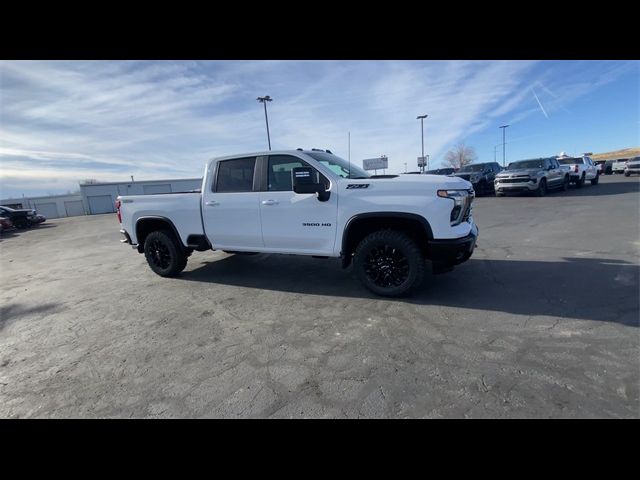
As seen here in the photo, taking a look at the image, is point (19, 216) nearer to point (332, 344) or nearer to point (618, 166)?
point (332, 344)

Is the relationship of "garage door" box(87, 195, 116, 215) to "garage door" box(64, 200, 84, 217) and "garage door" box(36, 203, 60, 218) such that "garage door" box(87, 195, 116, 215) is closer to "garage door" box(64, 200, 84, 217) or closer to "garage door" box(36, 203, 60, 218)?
"garage door" box(64, 200, 84, 217)

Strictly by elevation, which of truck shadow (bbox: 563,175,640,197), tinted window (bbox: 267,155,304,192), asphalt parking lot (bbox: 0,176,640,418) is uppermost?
tinted window (bbox: 267,155,304,192)

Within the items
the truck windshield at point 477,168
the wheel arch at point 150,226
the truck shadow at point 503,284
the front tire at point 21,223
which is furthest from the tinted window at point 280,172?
the front tire at point 21,223

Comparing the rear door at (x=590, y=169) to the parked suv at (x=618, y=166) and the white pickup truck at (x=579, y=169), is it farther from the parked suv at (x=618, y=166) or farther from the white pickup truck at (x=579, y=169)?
the parked suv at (x=618, y=166)

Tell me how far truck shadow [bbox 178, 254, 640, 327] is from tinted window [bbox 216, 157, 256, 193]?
64.0 inches

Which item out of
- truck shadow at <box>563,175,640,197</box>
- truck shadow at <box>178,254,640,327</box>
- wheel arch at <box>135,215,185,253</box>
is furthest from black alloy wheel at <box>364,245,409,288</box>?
truck shadow at <box>563,175,640,197</box>

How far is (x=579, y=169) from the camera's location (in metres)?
19.2

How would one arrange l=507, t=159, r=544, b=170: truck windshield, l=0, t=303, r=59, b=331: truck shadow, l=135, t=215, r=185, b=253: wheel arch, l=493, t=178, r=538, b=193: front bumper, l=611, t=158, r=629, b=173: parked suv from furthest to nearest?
l=611, t=158, r=629, b=173: parked suv, l=507, t=159, r=544, b=170: truck windshield, l=493, t=178, r=538, b=193: front bumper, l=135, t=215, r=185, b=253: wheel arch, l=0, t=303, r=59, b=331: truck shadow

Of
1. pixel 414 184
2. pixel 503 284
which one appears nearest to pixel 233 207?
pixel 414 184

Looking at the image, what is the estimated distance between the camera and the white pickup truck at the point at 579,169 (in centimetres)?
1890

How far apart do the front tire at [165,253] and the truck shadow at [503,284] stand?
306 mm

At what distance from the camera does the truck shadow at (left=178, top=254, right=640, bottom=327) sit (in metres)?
3.73
